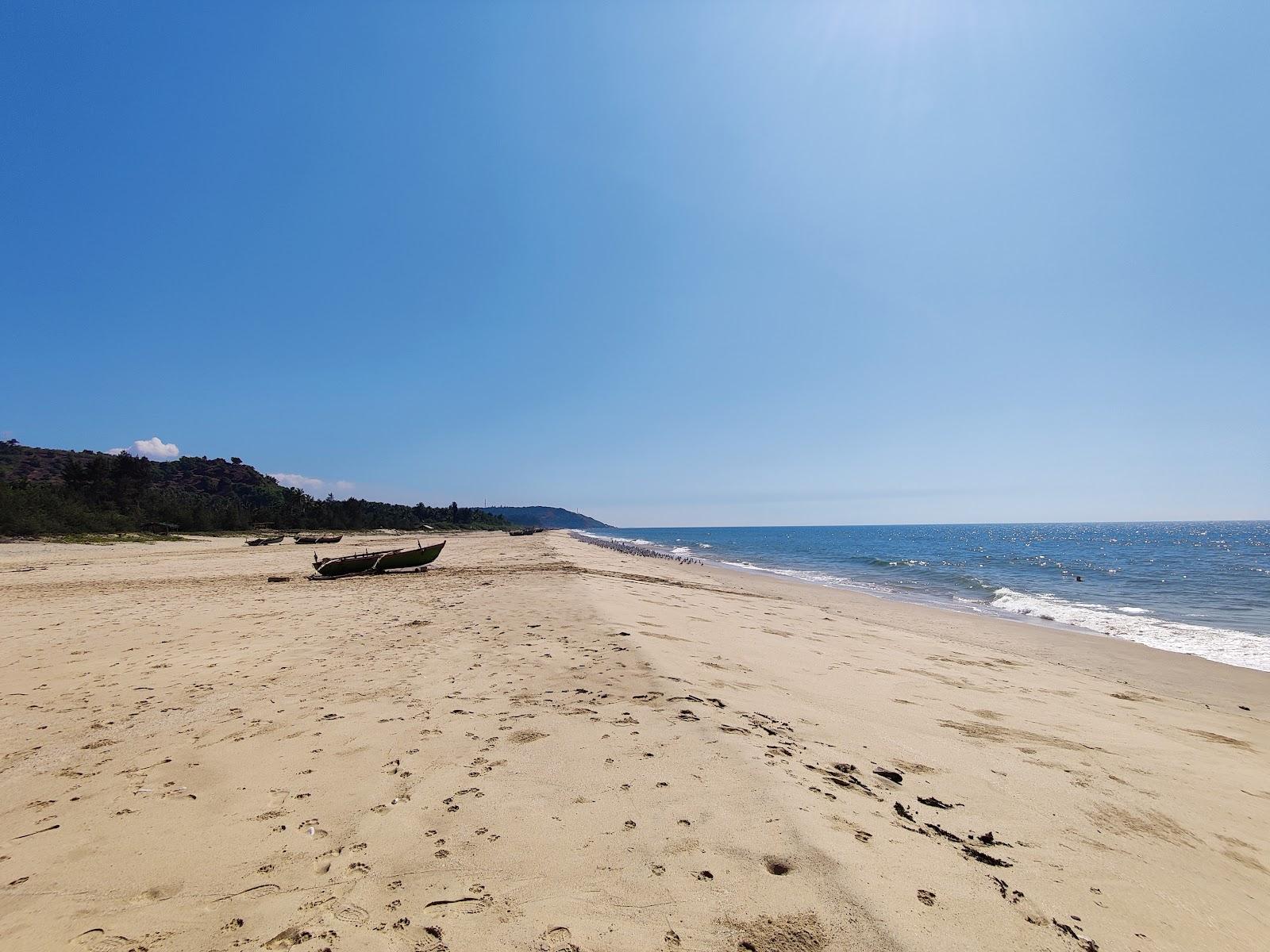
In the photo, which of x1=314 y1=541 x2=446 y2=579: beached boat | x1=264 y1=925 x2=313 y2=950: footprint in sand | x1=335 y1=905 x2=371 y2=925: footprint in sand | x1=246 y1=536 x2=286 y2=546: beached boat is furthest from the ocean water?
x1=246 y1=536 x2=286 y2=546: beached boat

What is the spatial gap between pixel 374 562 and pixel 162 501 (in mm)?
51692

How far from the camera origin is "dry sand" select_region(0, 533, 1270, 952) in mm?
2637

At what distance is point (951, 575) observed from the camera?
103 feet

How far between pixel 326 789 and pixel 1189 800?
7259mm

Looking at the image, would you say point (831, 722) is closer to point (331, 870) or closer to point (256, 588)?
point (331, 870)

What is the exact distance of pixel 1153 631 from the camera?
48.9 ft

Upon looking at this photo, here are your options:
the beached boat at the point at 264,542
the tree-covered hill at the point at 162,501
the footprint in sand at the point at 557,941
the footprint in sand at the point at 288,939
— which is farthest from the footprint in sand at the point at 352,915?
the tree-covered hill at the point at 162,501

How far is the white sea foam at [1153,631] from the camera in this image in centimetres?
1216

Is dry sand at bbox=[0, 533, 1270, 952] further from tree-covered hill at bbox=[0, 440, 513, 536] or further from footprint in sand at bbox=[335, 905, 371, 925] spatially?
tree-covered hill at bbox=[0, 440, 513, 536]

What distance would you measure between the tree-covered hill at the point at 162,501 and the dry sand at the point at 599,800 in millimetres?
43844

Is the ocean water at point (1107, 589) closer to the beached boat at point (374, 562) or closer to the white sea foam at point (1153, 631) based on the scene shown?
the white sea foam at point (1153, 631)

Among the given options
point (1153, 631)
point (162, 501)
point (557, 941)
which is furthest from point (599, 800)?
point (162, 501)

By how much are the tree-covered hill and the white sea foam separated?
180ft

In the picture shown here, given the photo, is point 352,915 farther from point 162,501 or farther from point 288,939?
point 162,501
